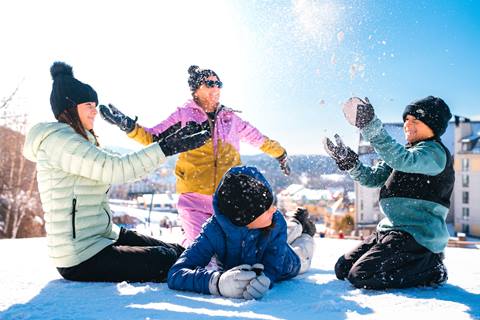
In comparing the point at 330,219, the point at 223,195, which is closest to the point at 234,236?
the point at 223,195

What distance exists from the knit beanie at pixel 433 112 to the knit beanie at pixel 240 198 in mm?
→ 1158

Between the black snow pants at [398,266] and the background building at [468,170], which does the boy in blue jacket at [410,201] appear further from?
the background building at [468,170]

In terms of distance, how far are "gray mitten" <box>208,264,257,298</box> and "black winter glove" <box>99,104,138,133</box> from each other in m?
1.76

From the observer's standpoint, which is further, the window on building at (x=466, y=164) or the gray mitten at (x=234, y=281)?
the window on building at (x=466, y=164)

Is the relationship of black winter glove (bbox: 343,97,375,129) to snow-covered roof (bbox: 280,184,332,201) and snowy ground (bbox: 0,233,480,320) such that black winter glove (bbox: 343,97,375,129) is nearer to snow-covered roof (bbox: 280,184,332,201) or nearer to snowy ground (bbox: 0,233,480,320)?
snowy ground (bbox: 0,233,480,320)

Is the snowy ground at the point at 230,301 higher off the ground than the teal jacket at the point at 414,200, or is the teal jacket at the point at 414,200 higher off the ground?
the teal jacket at the point at 414,200

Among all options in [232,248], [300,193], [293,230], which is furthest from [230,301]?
[300,193]

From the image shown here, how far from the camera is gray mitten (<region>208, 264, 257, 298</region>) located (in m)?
2.06

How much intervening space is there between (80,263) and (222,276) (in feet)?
3.08

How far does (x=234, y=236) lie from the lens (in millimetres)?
2320

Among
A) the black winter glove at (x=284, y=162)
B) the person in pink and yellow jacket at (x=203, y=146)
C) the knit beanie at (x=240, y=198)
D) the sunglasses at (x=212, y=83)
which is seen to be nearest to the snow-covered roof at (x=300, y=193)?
the black winter glove at (x=284, y=162)

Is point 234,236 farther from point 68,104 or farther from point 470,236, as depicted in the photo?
point 470,236

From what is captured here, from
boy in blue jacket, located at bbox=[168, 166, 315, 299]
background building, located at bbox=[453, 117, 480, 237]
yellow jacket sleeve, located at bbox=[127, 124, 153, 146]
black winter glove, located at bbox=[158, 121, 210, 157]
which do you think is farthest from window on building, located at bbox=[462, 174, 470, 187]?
black winter glove, located at bbox=[158, 121, 210, 157]

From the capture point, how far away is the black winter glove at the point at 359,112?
2.38 meters
